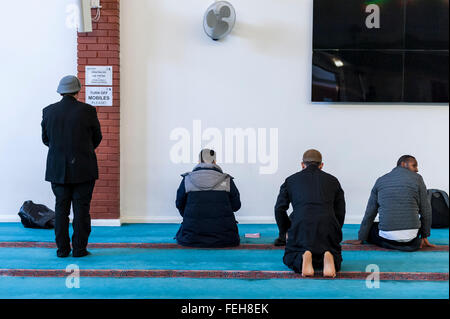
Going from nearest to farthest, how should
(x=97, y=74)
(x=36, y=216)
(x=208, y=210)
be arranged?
(x=208, y=210)
(x=36, y=216)
(x=97, y=74)

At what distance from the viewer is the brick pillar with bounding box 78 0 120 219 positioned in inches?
237

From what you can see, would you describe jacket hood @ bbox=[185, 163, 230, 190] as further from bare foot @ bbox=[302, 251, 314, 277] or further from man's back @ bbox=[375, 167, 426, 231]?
man's back @ bbox=[375, 167, 426, 231]

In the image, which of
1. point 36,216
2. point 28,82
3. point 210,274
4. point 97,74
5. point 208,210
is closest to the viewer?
point 210,274

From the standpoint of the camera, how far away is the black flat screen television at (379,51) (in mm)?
6094

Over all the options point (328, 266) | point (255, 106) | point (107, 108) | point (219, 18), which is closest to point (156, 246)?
point (328, 266)

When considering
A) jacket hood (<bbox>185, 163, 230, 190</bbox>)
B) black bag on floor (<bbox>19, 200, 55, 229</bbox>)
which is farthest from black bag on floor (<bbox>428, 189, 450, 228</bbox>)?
black bag on floor (<bbox>19, 200, 55, 229</bbox>)

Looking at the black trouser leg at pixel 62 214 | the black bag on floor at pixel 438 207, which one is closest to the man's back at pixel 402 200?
the black bag on floor at pixel 438 207

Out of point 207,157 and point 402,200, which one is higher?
point 207,157

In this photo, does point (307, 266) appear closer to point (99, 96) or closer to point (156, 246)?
point (156, 246)

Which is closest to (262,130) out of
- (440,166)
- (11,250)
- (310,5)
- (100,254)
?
(310,5)

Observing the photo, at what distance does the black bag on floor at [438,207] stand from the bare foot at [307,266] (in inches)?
104

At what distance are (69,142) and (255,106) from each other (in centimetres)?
243

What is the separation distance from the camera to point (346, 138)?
20.5ft

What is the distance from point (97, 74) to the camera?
603 centimetres
